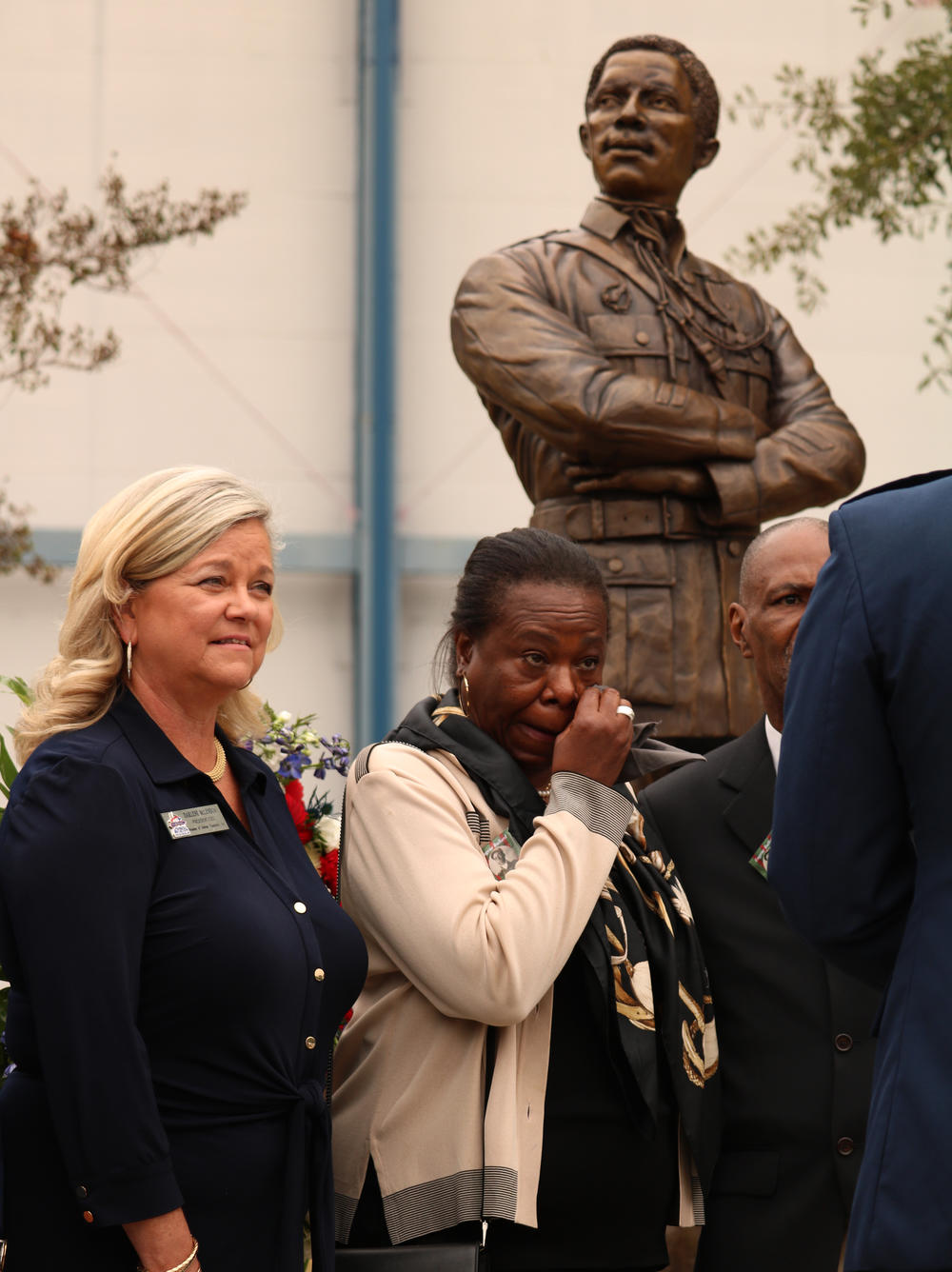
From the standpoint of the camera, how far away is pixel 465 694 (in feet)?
8.39

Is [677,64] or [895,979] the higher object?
[677,64]

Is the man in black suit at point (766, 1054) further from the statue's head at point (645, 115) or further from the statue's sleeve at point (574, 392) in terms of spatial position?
the statue's head at point (645, 115)

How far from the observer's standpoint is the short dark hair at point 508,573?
8.30 ft

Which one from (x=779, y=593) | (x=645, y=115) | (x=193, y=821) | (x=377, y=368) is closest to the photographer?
(x=193, y=821)

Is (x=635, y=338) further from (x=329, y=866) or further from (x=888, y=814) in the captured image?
(x=888, y=814)

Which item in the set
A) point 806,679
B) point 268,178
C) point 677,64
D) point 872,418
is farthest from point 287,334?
point 806,679

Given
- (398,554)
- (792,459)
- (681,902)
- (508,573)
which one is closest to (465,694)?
(508,573)

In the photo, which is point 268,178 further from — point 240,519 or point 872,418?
point 240,519

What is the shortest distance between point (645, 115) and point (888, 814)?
3061 millimetres

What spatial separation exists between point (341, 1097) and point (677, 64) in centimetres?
304

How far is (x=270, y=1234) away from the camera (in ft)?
6.66

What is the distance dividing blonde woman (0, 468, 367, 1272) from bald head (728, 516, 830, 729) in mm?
915

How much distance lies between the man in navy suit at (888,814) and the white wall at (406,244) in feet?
25.9

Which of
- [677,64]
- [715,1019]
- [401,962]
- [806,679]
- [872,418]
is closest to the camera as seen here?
[806,679]
